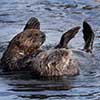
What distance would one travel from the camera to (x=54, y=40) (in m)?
11.8

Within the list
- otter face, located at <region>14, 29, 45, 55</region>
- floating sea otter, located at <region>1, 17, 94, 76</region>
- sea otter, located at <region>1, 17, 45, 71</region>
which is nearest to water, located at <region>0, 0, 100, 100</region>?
floating sea otter, located at <region>1, 17, 94, 76</region>

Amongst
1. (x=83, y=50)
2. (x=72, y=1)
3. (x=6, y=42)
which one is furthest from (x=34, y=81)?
(x=72, y=1)

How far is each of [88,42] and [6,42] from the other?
73.0 inches

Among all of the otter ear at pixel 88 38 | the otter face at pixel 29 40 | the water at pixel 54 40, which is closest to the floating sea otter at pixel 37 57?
the otter face at pixel 29 40

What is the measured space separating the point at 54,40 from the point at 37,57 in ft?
7.92

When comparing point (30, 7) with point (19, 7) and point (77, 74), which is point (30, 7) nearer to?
point (19, 7)

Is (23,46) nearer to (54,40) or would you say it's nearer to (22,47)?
(22,47)

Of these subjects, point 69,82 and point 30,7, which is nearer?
point 69,82

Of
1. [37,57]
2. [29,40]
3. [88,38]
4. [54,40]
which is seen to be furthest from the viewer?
[54,40]

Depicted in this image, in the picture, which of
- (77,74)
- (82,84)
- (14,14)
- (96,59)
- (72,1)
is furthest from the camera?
(72,1)

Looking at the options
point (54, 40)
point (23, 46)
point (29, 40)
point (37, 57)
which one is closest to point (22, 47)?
point (23, 46)

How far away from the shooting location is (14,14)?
14008 mm

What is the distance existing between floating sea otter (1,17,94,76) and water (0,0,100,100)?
0.47 ft

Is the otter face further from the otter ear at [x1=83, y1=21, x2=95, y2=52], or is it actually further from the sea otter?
the otter ear at [x1=83, y1=21, x2=95, y2=52]
